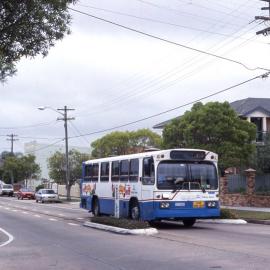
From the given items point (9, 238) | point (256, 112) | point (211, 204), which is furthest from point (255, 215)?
point (256, 112)

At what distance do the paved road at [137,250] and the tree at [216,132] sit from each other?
13.0 meters

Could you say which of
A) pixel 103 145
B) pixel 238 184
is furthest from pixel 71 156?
pixel 238 184

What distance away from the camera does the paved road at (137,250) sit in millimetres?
12320

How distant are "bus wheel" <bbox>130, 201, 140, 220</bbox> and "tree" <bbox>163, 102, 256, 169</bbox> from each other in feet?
35.7

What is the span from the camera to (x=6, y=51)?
12.8 metres

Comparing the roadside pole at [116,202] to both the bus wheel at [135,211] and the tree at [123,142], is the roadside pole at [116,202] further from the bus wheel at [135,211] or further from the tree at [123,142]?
the tree at [123,142]

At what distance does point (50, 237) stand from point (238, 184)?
22.4m

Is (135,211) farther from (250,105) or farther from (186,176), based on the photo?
(250,105)

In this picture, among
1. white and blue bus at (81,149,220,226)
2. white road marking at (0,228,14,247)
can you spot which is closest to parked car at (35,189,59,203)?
white and blue bus at (81,149,220,226)

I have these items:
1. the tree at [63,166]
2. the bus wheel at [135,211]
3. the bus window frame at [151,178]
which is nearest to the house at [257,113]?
the tree at [63,166]

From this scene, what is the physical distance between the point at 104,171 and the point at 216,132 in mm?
8572

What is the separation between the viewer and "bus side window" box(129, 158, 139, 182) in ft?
76.4

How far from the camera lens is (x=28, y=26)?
1261cm

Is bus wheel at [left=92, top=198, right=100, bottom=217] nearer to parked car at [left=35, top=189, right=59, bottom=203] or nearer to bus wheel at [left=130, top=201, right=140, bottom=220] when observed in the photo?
bus wheel at [left=130, top=201, right=140, bottom=220]
